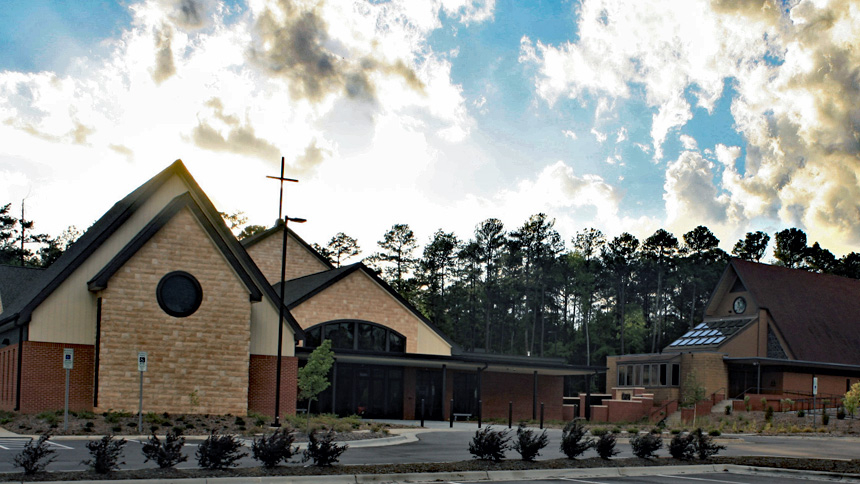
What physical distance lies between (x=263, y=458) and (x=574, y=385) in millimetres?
75574

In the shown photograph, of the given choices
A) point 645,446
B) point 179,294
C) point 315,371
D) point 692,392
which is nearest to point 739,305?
point 692,392

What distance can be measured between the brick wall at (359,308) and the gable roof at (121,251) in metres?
6.62

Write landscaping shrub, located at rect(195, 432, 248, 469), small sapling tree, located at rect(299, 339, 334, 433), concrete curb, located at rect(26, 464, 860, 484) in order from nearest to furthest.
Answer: concrete curb, located at rect(26, 464, 860, 484), landscaping shrub, located at rect(195, 432, 248, 469), small sapling tree, located at rect(299, 339, 334, 433)

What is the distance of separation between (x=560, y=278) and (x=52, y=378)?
71042mm

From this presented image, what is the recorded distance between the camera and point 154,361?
28.4 metres

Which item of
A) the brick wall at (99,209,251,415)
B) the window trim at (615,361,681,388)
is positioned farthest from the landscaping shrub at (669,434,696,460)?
the window trim at (615,361,681,388)

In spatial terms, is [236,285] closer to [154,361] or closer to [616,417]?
[154,361]

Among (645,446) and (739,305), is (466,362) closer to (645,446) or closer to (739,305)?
(645,446)

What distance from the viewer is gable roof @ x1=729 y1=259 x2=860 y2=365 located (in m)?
53.5

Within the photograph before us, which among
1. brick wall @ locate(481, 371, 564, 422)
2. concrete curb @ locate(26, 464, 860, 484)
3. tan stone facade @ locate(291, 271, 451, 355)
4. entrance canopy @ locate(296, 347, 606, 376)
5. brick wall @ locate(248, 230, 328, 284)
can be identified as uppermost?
brick wall @ locate(248, 230, 328, 284)

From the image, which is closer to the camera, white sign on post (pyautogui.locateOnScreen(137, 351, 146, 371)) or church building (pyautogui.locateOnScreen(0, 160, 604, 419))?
white sign on post (pyautogui.locateOnScreen(137, 351, 146, 371))

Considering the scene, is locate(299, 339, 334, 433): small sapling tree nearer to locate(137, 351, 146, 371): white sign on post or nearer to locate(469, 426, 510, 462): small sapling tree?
locate(137, 351, 146, 371): white sign on post

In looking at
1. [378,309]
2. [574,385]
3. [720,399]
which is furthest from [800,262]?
[378,309]

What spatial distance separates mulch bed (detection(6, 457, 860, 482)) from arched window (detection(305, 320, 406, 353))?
23.5 meters
